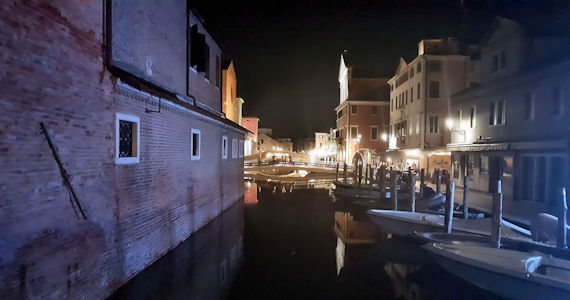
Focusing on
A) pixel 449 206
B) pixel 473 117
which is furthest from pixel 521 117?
pixel 449 206

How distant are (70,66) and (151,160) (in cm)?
333

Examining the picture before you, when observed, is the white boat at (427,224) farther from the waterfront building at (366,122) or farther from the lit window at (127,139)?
the waterfront building at (366,122)

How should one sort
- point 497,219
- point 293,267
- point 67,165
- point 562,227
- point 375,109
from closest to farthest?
point 67,165
point 293,267
point 562,227
point 497,219
point 375,109

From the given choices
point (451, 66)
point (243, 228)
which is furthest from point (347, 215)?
point (451, 66)

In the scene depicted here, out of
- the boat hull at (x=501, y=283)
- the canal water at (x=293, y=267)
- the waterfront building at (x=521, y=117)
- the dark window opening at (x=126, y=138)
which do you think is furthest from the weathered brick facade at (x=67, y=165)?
the waterfront building at (x=521, y=117)

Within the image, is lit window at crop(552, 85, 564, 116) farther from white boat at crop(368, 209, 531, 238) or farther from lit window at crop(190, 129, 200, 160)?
lit window at crop(190, 129, 200, 160)

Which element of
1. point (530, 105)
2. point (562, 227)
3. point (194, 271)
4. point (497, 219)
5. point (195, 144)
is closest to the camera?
point (194, 271)

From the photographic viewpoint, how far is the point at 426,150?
25.4 m

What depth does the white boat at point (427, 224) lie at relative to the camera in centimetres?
1098

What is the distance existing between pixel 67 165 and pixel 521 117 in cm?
1768

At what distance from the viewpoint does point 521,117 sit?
1630 cm

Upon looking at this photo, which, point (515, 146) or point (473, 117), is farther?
point (473, 117)

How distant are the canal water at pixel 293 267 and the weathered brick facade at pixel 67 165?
93cm

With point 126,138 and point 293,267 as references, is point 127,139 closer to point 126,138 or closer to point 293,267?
point 126,138
